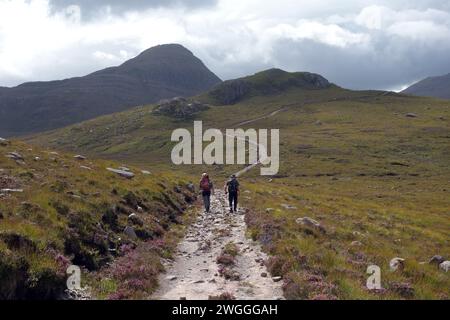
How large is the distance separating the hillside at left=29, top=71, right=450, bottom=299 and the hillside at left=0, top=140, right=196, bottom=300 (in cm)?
452

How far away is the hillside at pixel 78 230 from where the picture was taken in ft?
38.1

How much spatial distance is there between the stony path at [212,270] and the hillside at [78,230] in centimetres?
65

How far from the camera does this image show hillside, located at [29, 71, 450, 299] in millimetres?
14539

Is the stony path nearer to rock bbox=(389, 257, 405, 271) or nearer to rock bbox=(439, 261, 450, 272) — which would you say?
rock bbox=(389, 257, 405, 271)

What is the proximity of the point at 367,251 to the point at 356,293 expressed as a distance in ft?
23.5

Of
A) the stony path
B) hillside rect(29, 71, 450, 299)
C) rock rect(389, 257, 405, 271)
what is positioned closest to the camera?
the stony path

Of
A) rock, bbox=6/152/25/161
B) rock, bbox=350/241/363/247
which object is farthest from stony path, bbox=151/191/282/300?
rock, bbox=6/152/25/161

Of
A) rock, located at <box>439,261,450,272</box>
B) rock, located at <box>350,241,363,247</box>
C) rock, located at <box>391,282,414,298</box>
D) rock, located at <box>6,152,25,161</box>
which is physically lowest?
rock, located at <box>439,261,450,272</box>

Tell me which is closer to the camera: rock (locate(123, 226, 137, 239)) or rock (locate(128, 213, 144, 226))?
rock (locate(123, 226, 137, 239))

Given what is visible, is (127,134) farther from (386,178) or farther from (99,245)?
(99,245)

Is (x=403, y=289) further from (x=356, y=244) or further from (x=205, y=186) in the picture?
(x=205, y=186)

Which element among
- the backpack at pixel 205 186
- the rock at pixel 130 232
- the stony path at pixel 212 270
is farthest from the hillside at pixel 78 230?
the backpack at pixel 205 186

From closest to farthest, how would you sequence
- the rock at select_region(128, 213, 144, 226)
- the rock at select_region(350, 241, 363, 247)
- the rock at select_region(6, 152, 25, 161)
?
1. the rock at select_region(350, 241, 363, 247)
2. the rock at select_region(128, 213, 144, 226)
3. the rock at select_region(6, 152, 25, 161)
